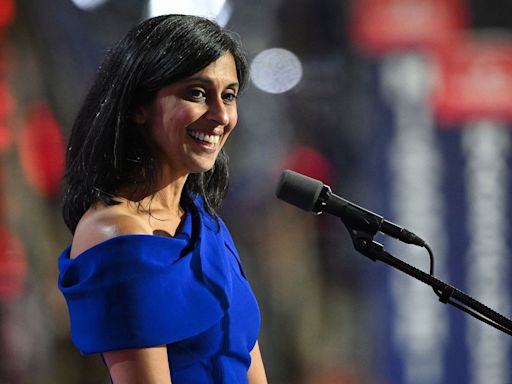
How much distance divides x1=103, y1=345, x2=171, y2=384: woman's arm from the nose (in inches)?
13.2

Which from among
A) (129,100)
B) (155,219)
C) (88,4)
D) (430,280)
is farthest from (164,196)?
(88,4)

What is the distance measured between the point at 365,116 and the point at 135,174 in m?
2.52

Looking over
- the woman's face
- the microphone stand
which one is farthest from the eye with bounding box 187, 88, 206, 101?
the microphone stand

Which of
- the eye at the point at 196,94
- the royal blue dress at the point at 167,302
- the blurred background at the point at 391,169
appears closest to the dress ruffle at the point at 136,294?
the royal blue dress at the point at 167,302

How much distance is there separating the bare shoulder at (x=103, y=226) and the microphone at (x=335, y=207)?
22 cm

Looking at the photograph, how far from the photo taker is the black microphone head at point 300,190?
113cm

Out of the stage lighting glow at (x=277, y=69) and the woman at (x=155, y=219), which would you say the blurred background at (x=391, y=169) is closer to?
the stage lighting glow at (x=277, y=69)

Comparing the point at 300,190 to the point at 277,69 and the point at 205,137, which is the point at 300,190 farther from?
the point at 277,69

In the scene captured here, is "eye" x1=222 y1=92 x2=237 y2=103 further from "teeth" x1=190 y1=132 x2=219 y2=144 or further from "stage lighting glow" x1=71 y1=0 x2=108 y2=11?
"stage lighting glow" x1=71 y1=0 x2=108 y2=11

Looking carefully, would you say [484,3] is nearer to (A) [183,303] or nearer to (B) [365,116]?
(B) [365,116]

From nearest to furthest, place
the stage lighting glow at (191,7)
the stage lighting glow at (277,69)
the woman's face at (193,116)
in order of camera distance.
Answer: the woman's face at (193,116) < the stage lighting glow at (191,7) < the stage lighting glow at (277,69)

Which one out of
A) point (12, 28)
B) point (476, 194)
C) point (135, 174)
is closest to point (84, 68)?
point (12, 28)

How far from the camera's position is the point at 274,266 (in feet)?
14.6

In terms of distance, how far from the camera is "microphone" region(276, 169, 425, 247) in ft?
3.73
